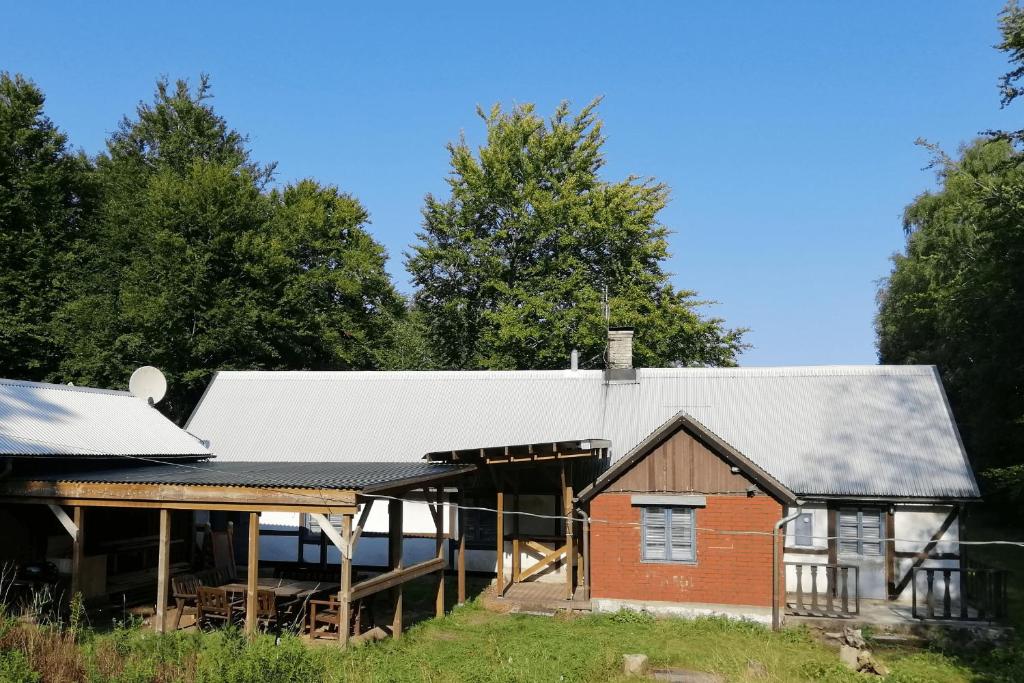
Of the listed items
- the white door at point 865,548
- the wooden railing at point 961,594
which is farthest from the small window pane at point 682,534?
the wooden railing at point 961,594

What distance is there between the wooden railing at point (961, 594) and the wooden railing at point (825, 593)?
107 centimetres

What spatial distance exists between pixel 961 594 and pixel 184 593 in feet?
44.0

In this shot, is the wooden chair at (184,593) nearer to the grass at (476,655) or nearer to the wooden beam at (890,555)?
the grass at (476,655)

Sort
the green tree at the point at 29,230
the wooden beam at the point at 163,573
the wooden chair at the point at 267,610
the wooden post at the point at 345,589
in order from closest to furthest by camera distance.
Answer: the wooden post at the point at 345,589 → the wooden chair at the point at 267,610 → the wooden beam at the point at 163,573 → the green tree at the point at 29,230

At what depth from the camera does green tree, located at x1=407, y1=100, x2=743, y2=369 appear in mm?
31906

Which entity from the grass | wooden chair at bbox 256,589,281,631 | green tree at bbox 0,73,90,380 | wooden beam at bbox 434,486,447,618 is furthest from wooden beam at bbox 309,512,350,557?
green tree at bbox 0,73,90,380

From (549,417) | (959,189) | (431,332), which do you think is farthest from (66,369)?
(959,189)

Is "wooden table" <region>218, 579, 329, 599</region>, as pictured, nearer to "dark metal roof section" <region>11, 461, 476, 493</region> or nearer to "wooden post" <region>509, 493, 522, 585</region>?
"dark metal roof section" <region>11, 461, 476, 493</region>

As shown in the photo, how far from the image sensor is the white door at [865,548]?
53.1ft

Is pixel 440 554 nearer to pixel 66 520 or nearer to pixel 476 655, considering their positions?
pixel 476 655

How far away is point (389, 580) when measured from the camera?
1322cm

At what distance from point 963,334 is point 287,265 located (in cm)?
2643

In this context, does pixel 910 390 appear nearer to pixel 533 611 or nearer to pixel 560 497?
pixel 560 497

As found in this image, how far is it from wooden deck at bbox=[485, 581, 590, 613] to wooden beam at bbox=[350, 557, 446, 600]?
5.82 ft
